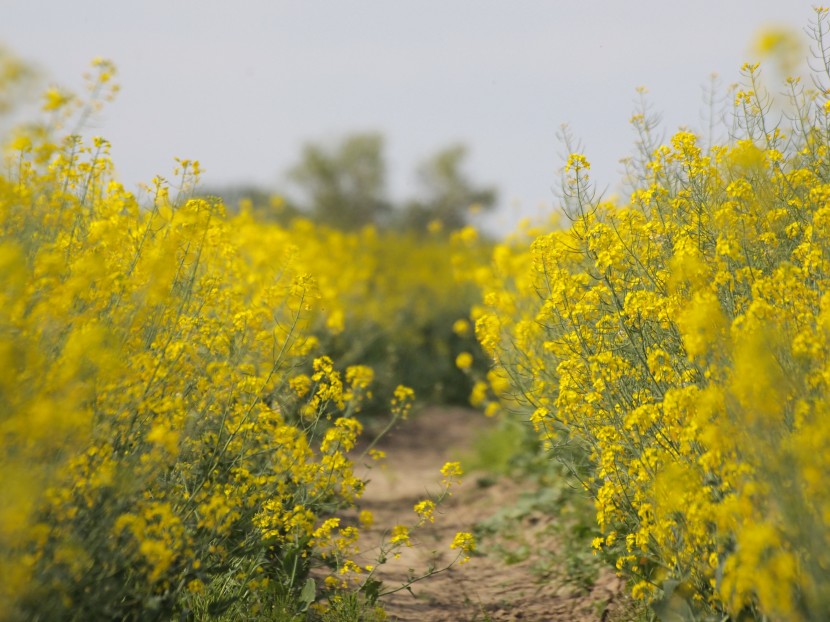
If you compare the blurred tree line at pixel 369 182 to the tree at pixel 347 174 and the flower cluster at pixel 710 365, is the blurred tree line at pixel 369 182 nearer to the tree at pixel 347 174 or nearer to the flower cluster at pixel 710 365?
the tree at pixel 347 174

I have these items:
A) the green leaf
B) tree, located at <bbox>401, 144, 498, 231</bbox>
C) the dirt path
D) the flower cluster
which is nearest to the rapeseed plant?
the green leaf

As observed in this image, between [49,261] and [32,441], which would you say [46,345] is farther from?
[32,441]

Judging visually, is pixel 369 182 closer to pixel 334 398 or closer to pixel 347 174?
pixel 347 174

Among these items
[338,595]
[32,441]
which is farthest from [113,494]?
[338,595]

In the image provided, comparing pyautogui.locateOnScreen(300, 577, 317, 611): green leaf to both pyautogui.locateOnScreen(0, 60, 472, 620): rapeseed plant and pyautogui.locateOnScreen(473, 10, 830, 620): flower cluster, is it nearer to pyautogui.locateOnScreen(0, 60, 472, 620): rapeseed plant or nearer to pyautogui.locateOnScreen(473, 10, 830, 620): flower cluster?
pyautogui.locateOnScreen(0, 60, 472, 620): rapeseed plant

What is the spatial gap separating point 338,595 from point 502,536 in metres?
2.32

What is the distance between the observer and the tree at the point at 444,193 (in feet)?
103

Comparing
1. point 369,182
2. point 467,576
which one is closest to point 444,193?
point 369,182

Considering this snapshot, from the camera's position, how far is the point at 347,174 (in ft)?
104

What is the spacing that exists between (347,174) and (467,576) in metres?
27.4

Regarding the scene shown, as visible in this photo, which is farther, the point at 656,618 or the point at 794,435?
the point at 656,618

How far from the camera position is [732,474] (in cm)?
293

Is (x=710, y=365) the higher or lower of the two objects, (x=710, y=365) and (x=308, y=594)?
the higher

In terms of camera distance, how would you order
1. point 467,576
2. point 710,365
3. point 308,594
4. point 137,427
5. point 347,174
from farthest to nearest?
point 347,174 → point 467,576 → point 308,594 → point 137,427 → point 710,365
